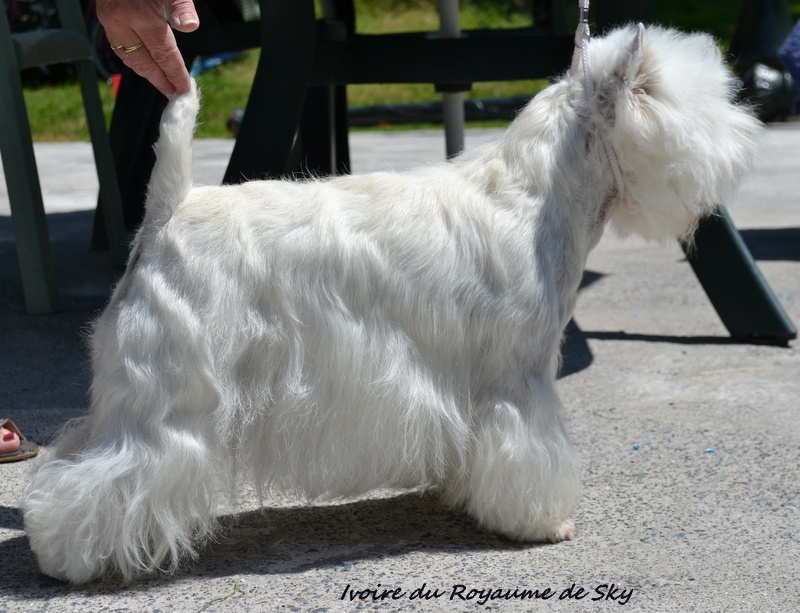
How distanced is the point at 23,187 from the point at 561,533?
2779 mm

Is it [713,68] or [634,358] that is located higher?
[713,68]

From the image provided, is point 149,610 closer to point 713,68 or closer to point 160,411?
point 160,411

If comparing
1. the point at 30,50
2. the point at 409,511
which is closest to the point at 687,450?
the point at 409,511

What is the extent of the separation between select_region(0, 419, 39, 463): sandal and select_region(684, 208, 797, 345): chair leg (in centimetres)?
261

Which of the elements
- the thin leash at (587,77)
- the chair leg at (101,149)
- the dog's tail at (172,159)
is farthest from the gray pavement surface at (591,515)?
the dog's tail at (172,159)

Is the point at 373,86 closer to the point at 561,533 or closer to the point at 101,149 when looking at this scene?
the point at 101,149

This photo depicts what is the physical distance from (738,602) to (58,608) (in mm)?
1466

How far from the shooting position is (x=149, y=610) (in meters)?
2.27

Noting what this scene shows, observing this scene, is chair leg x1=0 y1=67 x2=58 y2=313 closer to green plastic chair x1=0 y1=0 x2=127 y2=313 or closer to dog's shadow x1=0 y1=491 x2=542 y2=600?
green plastic chair x1=0 y1=0 x2=127 y2=313

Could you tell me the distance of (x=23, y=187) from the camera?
4.33 m

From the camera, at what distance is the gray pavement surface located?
235cm

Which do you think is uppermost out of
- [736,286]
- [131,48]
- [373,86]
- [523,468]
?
[131,48]

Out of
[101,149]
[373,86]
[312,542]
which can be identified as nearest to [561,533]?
[312,542]

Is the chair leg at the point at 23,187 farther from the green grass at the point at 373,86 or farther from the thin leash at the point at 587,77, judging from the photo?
the green grass at the point at 373,86
